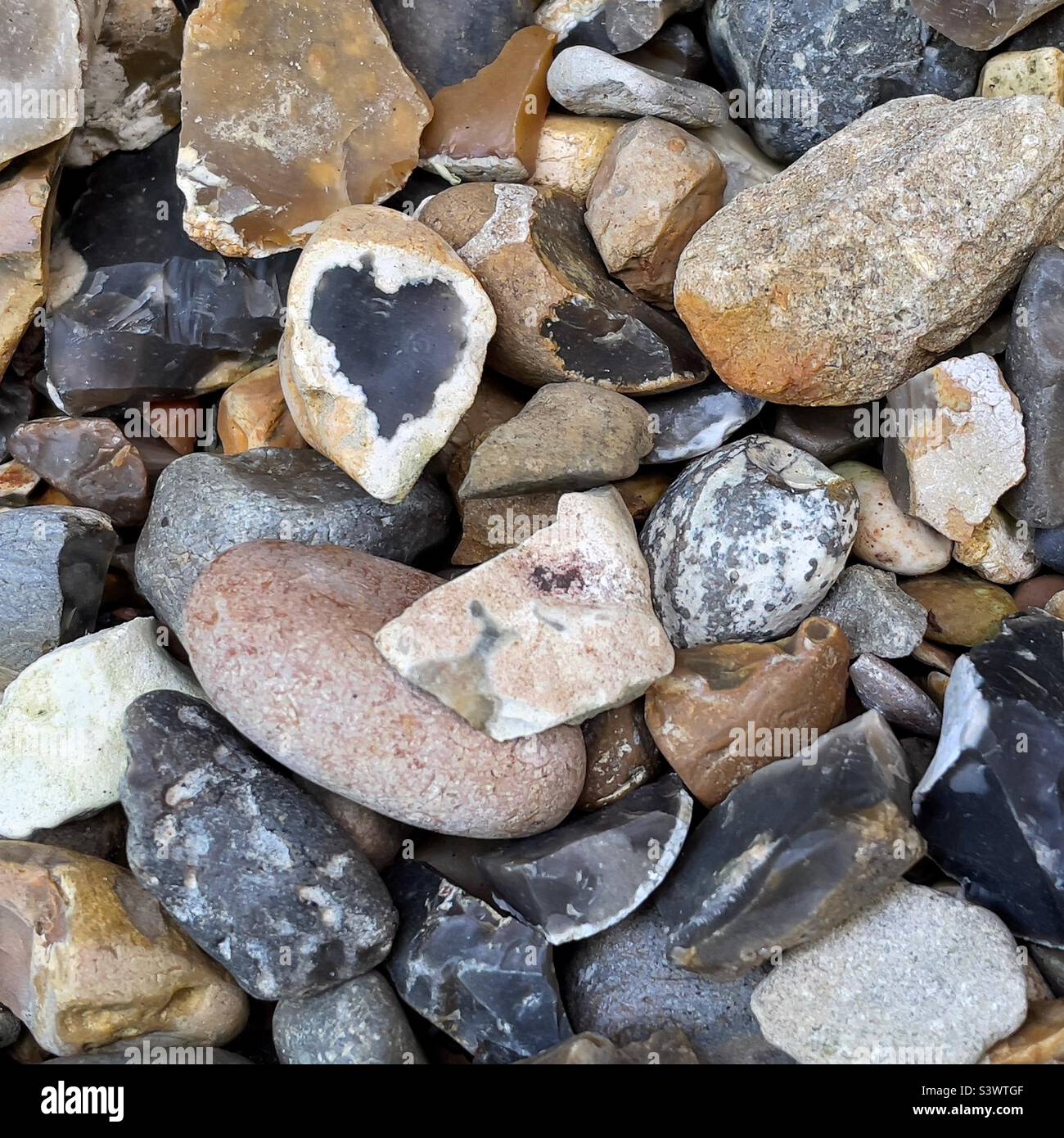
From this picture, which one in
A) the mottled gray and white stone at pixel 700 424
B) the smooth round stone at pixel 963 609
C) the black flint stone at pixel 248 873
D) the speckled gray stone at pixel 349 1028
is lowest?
the speckled gray stone at pixel 349 1028

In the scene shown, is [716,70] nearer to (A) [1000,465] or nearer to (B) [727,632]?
(A) [1000,465]

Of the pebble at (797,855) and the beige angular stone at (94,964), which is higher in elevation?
the pebble at (797,855)

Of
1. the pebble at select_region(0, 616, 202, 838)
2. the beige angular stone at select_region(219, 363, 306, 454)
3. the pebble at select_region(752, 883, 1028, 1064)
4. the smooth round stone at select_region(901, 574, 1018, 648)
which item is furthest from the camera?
the beige angular stone at select_region(219, 363, 306, 454)

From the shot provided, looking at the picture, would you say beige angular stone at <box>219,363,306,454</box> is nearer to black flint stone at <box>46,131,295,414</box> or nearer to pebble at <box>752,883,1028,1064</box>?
black flint stone at <box>46,131,295,414</box>

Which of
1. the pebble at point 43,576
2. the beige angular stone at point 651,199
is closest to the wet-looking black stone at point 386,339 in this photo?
the beige angular stone at point 651,199

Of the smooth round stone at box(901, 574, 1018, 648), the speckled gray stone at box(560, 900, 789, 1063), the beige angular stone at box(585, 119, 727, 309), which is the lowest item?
the speckled gray stone at box(560, 900, 789, 1063)

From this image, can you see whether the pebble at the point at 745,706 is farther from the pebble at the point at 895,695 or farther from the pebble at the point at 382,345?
the pebble at the point at 382,345

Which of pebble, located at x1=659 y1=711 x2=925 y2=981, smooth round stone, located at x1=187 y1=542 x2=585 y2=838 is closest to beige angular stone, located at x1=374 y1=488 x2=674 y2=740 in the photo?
smooth round stone, located at x1=187 y1=542 x2=585 y2=838
